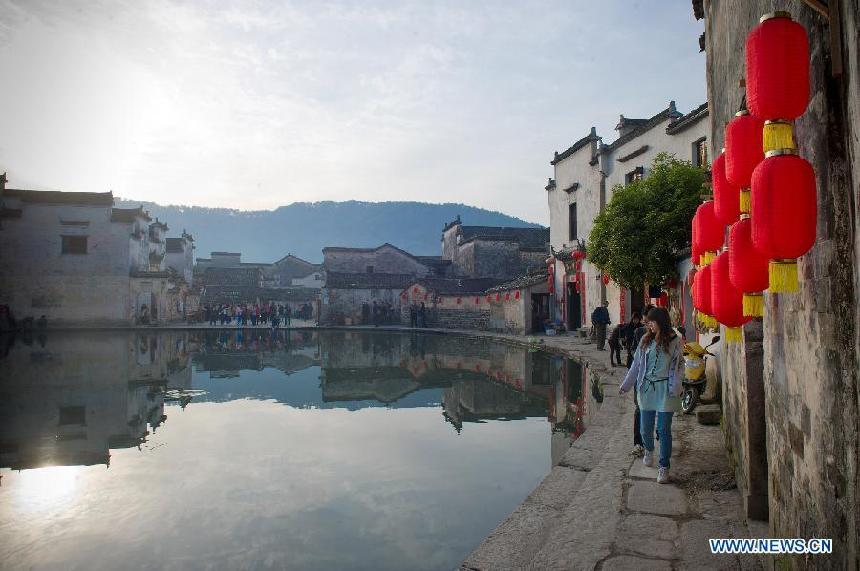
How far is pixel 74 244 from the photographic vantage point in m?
30.8

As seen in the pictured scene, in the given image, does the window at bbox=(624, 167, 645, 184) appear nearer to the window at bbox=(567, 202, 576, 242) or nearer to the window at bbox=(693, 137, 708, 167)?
the window at bbox=(693, 137, 708, 167)

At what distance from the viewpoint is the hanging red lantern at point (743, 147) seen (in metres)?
2.80

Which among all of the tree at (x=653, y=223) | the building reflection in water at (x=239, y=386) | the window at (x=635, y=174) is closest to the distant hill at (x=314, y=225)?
the window at (x=635, y=174)

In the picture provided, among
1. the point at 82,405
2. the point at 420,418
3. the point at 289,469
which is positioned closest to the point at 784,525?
the point at 289,469

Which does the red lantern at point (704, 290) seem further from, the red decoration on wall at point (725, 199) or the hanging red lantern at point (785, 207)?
the hanging red lantern at point (785, 207)

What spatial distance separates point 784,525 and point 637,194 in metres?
10.6

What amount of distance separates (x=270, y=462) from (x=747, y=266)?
508 cm

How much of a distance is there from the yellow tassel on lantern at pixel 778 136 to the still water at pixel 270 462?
124 inches

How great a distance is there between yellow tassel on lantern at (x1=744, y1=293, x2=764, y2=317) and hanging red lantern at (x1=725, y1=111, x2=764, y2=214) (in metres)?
0.65

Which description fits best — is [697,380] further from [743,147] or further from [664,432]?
[743,147]

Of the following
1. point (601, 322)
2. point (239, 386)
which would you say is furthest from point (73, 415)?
point (601, 322)

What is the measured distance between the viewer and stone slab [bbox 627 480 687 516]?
13.0ft

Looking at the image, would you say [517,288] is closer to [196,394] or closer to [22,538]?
[196,394]

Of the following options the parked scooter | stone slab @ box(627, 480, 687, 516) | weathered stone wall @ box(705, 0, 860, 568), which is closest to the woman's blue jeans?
stone slab @ box(627, 480, 687, 516)
